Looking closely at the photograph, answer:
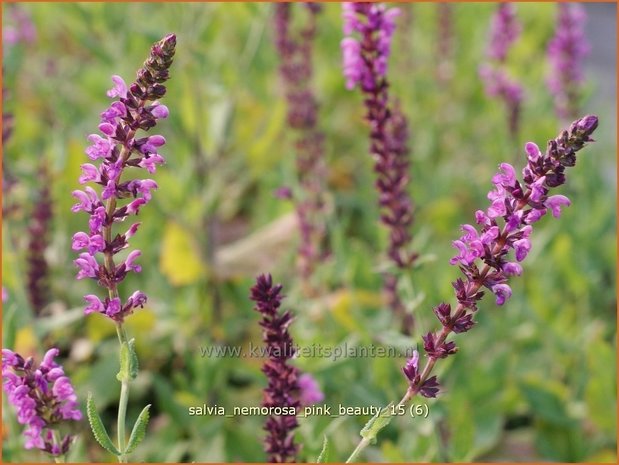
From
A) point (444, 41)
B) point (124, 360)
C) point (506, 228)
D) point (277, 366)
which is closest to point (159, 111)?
point (124, 360)

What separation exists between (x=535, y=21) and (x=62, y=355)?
18.3ft

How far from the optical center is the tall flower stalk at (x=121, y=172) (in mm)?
1653

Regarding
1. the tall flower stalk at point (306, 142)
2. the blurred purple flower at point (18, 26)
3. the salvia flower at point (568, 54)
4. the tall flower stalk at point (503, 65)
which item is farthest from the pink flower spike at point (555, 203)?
the blurred purple flower at point (18, 26)

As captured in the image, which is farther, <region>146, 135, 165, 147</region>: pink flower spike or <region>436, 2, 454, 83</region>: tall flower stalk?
<region>436, 2, 454, 83</region>: tall flower stalk

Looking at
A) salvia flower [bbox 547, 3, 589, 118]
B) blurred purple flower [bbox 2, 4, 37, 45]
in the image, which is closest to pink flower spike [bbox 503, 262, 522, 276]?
salvia flower [bbox 547, 3, 589, 118]

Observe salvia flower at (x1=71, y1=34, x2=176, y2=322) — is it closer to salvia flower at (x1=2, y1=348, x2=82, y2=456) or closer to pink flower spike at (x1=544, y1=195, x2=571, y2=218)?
salvia flower at (x1=2, y1=348, x2=82, y2=456)

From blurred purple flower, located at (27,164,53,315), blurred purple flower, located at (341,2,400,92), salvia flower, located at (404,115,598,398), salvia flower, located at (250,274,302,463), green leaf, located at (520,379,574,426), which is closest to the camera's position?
salvia flower, located at (404,115,598,398)

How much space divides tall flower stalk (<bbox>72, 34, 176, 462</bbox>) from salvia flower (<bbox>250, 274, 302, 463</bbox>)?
0.28 meters

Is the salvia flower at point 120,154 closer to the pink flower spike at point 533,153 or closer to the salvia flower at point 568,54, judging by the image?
the pink flower spike at point 533,153

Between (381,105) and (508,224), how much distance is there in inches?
33.8

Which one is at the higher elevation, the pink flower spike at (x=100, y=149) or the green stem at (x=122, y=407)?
the pink flower spike at (x=100, y=149)

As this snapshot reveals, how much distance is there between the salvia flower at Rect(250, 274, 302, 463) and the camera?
1849mm

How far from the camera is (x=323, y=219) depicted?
3510mm

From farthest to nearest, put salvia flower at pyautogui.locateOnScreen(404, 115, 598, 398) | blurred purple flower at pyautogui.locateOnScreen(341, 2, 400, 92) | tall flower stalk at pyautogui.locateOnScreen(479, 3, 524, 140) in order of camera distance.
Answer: tall flower stalk at pyautogui.locateOnScreen(479, 3, 524, 140), blurred purple flower at pyautogui.locateOnScreen(341, 2, 400, 92), salvia flower at pyautogui.locateOnScreen(404, 115, 598, 398)
